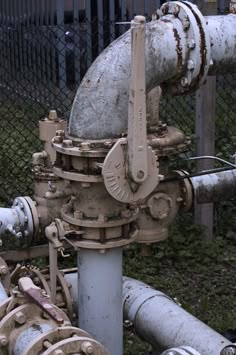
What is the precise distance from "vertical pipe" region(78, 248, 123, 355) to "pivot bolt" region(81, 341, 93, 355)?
1.38 feet

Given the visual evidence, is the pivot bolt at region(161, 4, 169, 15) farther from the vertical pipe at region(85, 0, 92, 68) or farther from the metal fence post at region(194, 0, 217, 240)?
the vertical pipe at region(85, 0, 92, 68)

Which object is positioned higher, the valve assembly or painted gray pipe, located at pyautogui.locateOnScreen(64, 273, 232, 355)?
the valve assembly

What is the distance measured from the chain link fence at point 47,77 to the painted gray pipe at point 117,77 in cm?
282

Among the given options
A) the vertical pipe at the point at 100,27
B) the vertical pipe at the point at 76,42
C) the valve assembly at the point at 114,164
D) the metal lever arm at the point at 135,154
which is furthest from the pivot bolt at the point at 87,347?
the vertical pipe at the point at 76,42

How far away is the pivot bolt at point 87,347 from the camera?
145 cm

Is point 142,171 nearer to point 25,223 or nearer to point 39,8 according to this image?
point 25,223

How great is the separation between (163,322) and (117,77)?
0.67 meters

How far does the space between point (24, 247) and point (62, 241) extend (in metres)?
0.57

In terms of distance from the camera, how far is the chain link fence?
5.00 meters

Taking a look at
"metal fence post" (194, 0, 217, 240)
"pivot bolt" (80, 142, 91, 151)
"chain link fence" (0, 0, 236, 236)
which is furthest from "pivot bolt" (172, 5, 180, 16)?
"chain link fence" (0, 0, 236, 236)

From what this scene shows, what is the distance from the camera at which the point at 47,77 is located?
6.34m

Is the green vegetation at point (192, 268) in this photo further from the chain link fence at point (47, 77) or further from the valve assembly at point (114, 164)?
the valve assembly at point (114, 164)

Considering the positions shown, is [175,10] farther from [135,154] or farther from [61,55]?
[61,55]

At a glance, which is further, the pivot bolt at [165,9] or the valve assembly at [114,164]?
the pivot bolt at [165,9]
